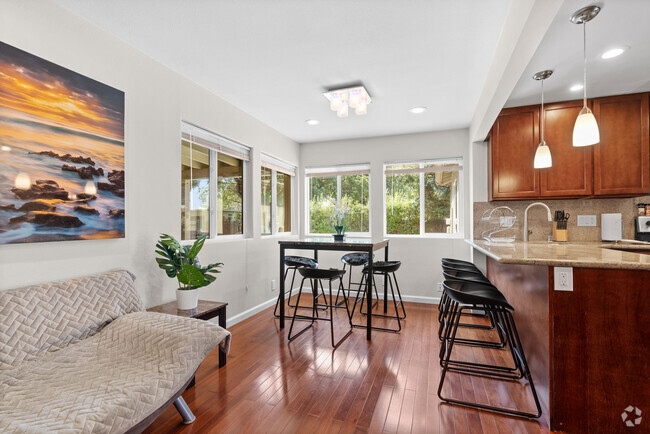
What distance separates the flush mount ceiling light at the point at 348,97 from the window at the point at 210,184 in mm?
1270

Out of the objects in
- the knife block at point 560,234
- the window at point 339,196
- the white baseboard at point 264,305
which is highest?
the window at point 339,196

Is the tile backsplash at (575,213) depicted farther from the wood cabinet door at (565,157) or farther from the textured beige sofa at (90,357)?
the textured beige sofa at (90,357)

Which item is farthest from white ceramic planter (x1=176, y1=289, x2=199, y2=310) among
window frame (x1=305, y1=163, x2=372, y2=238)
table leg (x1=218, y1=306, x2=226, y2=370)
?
window frame (x1=305, y1=163, x2=372, y2=238)

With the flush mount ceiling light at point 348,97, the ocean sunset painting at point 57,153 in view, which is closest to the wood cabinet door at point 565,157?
the flush mount ceiling light at point 348,97

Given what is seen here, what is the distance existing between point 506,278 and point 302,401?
83.1 inches

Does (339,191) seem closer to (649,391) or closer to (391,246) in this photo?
(391,246)

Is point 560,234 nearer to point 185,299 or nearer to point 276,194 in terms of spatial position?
point 276,194

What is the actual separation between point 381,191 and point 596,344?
3328mm

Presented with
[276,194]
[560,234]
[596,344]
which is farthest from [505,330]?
[276,194]

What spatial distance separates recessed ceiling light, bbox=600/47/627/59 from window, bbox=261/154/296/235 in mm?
3494

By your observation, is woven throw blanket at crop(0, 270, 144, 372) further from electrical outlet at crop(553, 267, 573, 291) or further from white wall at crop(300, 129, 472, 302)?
white wall at crop(300, 129, 472, 302)

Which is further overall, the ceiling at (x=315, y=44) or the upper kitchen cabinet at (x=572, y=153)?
the upper kitchen cabinet at (x=572, y=153)

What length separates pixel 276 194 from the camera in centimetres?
473

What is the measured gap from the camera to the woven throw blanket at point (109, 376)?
122 centimetres
